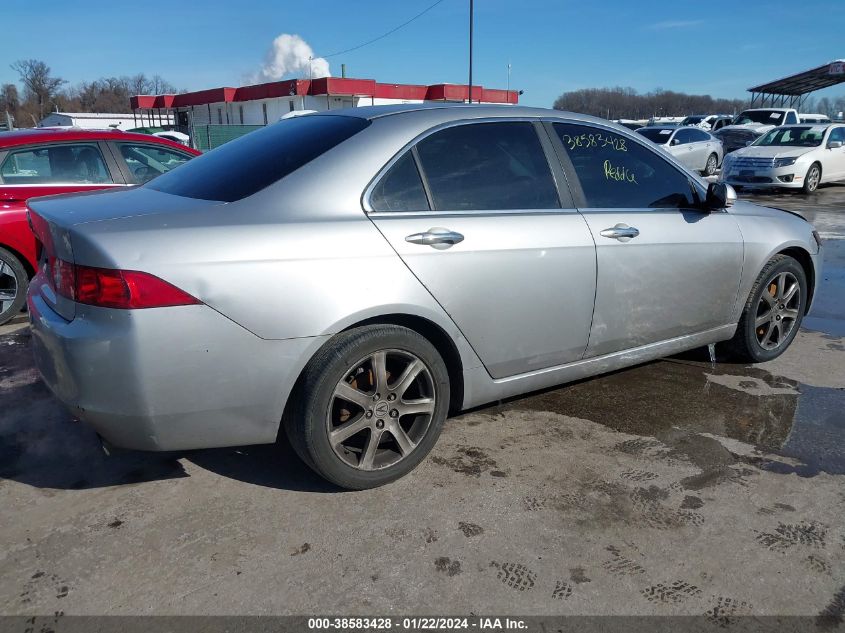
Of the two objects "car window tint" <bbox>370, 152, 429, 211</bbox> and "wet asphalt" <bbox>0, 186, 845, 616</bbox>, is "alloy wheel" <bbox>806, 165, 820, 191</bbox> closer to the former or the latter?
"wet asphalt" <bbox>0, 186, 845, 616</bbox>

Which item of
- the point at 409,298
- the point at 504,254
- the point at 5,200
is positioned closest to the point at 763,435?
the point at 504,254

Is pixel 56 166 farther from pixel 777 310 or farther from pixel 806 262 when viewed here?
pixel 806 262

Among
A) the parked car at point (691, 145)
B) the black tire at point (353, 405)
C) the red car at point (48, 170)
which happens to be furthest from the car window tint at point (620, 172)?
the parked car at point (691, 145)

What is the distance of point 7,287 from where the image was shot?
5.29 meters

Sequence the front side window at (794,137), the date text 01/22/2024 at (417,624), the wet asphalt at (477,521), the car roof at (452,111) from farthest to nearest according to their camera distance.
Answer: the front side window at (794,137), the car roof at (452,111), the wet asphalt at (477,521), the date text 01/22/2024 at (417,624)

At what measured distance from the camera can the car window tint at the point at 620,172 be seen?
11.4ft

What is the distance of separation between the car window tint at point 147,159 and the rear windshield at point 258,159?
265cm

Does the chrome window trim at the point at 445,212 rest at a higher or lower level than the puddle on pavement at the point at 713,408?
higher

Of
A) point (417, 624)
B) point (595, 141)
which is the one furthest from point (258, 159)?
point (417, 624)

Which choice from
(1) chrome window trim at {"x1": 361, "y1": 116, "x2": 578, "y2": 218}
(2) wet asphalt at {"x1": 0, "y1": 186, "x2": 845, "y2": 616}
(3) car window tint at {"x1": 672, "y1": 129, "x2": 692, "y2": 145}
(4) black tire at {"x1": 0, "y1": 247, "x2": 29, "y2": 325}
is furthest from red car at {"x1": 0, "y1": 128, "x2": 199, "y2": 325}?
(3) car window tint at {"x1": 672, "y1": 129, "x2": 692, "y2": 145}

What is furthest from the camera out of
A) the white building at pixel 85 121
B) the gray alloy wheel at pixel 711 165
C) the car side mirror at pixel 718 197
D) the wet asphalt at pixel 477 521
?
the white building at pixel 85 121

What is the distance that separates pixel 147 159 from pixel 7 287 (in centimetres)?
161

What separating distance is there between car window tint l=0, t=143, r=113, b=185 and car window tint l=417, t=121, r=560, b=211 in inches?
152

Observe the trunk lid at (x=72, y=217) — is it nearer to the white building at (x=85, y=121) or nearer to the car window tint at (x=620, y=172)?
the car window tint at (x=620, y=172)
